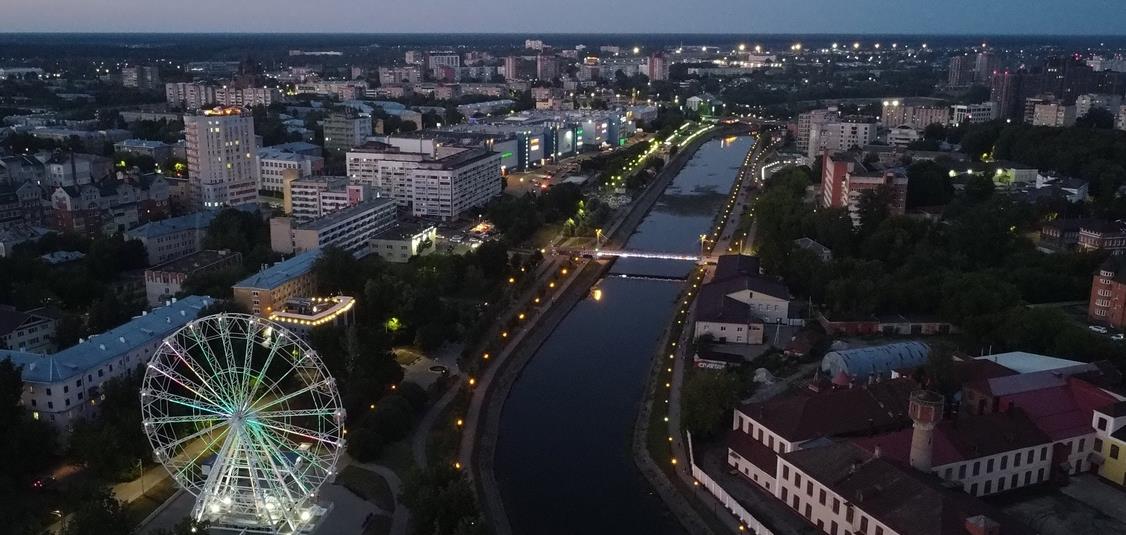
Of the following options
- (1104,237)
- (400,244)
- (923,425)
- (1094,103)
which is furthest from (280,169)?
(1094,103)

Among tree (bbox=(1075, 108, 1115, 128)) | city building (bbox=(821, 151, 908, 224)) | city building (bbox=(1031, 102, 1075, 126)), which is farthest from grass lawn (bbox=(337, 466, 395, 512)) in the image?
city building (bbox=(1031, 102, 1075, 126))

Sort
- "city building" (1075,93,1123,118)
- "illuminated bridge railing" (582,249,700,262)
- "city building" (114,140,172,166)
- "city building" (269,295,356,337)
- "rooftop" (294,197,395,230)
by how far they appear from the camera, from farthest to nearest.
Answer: "city building" (1075,93,1123,118), "city building" (114,140,172,166), "illuminated bridge railing" (582,249,700,262), "rooftop" (294,197,395,230), "city building" (269,295,356,337)

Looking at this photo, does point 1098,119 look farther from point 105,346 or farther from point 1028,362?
point 105,346

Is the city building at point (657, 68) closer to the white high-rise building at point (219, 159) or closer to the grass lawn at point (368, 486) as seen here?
the white high-rise building at point (219, 159)

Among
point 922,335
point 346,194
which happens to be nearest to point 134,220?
point 346,194

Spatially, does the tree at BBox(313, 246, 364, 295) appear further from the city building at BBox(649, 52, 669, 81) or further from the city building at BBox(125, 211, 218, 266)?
the city building at BBox(649, 52, 669, 81)

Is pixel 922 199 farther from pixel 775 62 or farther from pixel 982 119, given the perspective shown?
pixel 775 62
